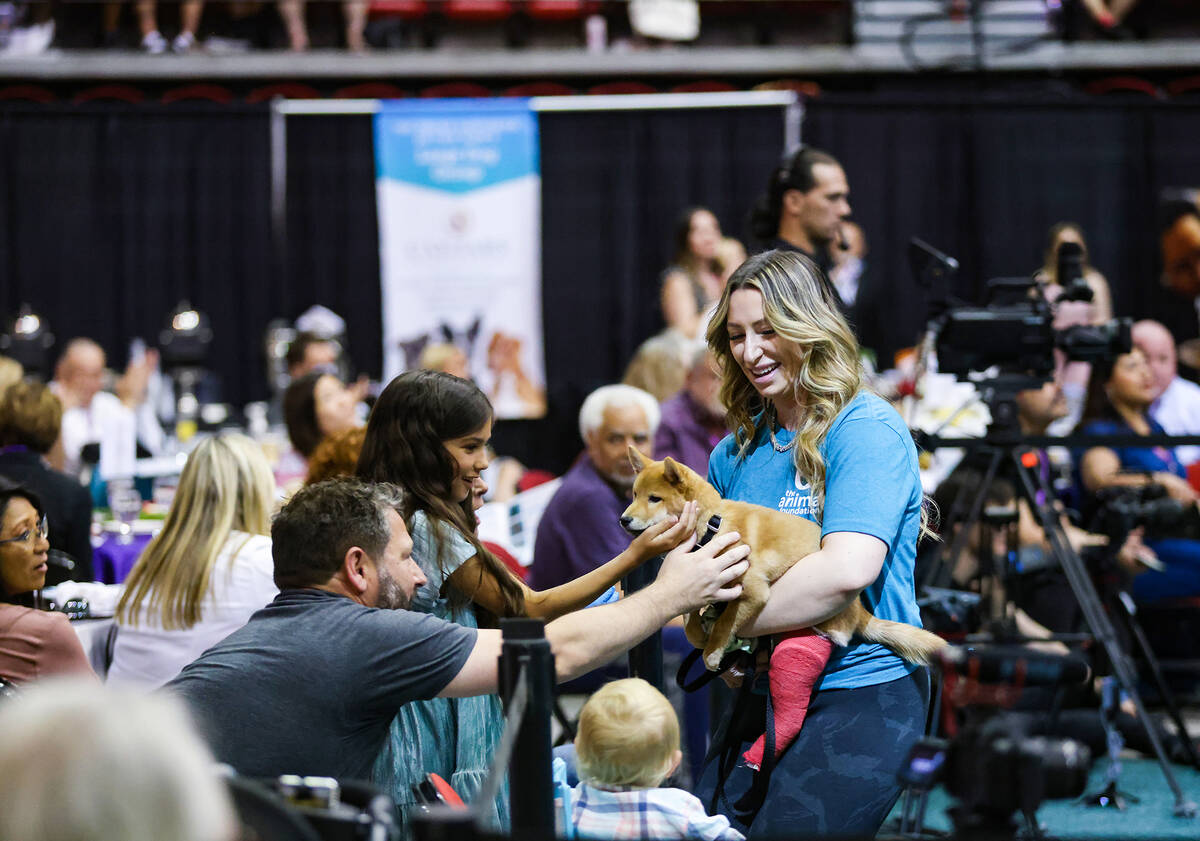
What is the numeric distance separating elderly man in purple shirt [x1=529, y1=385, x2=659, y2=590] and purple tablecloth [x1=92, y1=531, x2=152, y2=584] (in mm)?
1773

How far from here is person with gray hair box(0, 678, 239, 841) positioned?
41.4 inches

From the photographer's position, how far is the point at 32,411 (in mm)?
4805

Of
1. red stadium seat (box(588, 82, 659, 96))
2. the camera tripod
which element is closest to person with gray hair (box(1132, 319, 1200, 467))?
the camera tripod

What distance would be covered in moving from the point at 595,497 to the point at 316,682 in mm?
2476

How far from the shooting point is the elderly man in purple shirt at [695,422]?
5.06 metres

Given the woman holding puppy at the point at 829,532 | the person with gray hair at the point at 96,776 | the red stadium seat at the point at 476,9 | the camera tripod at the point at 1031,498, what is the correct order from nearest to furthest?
the person with gray hair at the point at 96,776 → the woman holding puppy at the point at 829,532 → the camera tripod at the point at 1031,498 → the red stadium seat at the point at 476,9

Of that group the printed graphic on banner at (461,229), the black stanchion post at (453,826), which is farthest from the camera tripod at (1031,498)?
the printed graphic on banner at (461,229)

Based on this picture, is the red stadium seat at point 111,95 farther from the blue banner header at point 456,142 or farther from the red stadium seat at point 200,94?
the blue banner header at point 456,142

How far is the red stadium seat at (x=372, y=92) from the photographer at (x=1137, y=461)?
714 cm

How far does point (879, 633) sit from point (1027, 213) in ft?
30.9

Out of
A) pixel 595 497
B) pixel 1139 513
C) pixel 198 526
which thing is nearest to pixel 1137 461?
pixel 1139 513

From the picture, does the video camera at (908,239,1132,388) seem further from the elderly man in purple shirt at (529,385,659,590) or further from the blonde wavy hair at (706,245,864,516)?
the blonde wavy hair at (706,245,864,516)

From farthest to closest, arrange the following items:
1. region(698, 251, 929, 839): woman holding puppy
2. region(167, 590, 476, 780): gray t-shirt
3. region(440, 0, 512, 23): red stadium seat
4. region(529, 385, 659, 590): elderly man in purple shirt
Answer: region(440, 0, 512, 23): red stadium seat → region(529, 385, 659, 590): elderly man in purple shirt → region(698, 251, 929, 839): woman holding puppy → region(167, 590, 476, 780): gray t-shirt

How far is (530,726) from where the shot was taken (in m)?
1.80
